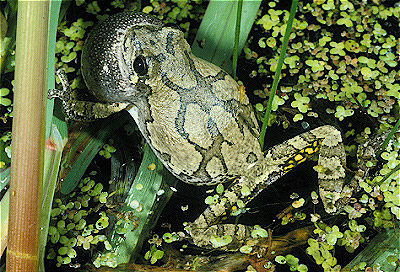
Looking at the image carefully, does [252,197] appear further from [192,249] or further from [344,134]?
[344,134]

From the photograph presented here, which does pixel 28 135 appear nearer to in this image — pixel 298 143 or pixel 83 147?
pixel 83 147

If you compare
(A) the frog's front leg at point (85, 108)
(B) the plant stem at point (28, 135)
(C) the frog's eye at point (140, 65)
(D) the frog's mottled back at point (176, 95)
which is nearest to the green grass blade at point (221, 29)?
(D) the frog's mottled back at point (176, 95)

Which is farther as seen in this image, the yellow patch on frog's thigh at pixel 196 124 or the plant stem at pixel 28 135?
the yellow patch on frog's thigh at pixel 196 124

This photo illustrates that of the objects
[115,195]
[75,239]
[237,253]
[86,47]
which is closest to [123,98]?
[86,47]

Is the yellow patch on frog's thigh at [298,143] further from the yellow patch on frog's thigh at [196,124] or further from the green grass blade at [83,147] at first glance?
the green grass blade at [83,147]

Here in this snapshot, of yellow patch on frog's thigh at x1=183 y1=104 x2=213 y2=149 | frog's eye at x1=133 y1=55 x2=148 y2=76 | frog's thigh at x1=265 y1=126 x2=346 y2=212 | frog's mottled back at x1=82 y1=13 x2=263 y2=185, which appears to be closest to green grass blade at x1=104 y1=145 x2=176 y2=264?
frog's mottled back at x1=82 y1=13 x2=263 y2=185
